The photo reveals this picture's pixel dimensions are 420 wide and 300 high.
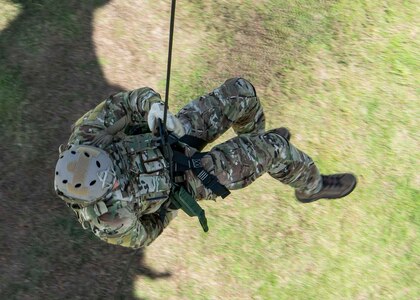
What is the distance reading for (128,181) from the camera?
3.66 m

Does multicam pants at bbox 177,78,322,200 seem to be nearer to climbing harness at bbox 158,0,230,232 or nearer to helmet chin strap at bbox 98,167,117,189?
climbing harness at bbox 158,0,230,232

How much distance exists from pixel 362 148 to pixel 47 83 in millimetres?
3522

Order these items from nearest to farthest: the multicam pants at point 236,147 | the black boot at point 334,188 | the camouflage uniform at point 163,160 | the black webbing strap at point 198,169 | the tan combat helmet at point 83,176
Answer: the tan combat helmet at point 83,176
the camouflage uniform at point 163,160
the black webbing strap at point 198,169
the multicam pants at point 236,147
the black boot at point 334,188

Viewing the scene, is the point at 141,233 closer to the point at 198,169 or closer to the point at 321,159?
the point at 198,169

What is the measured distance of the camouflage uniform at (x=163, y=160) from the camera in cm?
361

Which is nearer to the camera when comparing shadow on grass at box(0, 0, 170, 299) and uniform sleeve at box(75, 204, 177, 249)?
uniform sleeve at box(75, 204, 177, 249)

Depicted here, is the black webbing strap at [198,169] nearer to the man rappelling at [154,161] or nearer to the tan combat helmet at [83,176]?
the man rappelling at [154,161]

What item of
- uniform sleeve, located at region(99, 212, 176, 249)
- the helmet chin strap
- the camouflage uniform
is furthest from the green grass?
the helmet chin strap

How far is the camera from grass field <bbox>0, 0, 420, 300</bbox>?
16.3 feet

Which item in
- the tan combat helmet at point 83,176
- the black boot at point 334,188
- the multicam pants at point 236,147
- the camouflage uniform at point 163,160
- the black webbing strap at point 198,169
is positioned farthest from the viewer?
the black boot at point 334,188

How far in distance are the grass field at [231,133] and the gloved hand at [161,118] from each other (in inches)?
61.5

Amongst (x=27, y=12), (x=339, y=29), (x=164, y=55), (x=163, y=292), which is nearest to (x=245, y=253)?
(x=163, y=292)

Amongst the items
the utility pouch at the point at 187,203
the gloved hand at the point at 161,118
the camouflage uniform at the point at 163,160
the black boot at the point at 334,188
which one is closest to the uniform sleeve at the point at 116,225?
the camouflage uniform at the point at 163,160

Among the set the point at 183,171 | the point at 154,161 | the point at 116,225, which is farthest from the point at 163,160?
the point at 116,225
